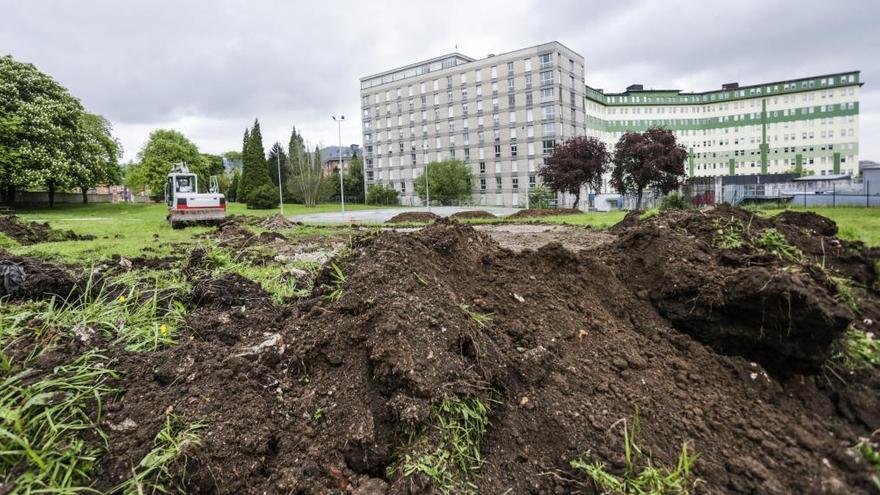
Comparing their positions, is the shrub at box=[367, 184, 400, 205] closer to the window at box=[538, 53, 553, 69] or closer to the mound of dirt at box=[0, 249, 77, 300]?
the window at box=[538, 53, 553, 69]

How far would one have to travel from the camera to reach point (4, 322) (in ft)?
9.11

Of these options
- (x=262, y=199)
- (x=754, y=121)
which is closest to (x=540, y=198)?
(x=262, y=199)

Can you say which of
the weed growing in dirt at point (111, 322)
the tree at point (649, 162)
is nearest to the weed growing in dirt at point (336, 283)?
the weed growing in dirt at point (111, 322)

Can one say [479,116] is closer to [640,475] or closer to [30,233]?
[30,233]

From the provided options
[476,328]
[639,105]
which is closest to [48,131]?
[476,328]

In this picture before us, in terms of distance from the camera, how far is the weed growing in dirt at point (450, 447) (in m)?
2.06

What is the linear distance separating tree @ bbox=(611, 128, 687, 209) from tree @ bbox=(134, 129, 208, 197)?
164 feet

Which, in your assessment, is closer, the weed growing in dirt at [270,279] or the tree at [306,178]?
the weed growing in dirt at [270,279]

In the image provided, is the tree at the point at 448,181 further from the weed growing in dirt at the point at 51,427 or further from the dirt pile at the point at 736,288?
the weed growing in dirt at the point at 51,427

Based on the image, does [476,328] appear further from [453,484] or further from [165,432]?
[165,432]

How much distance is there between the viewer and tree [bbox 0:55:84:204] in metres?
29.8

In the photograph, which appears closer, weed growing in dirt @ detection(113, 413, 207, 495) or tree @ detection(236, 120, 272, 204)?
weed growing in dirt @ detection(113, 413, 207, 495)

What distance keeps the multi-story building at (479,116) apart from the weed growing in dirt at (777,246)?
65.5m

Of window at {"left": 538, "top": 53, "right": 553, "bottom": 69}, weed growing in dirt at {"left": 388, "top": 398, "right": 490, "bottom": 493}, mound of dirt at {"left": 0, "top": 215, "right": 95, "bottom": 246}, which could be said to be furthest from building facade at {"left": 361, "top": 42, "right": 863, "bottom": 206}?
weed growing in dirt at {"left": 388, "top": 398, "right": 490, "bottom": 493}
